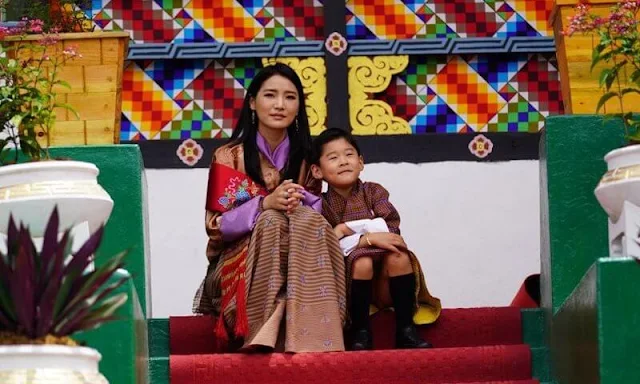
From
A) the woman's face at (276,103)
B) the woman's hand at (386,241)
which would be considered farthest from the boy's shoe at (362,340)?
the woman's face at (276,103)

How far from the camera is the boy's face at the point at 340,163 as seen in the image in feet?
25.8

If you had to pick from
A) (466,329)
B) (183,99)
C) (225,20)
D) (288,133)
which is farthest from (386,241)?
(225,20)

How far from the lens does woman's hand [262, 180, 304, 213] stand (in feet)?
24.7

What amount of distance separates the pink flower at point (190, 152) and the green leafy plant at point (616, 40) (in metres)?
2.69

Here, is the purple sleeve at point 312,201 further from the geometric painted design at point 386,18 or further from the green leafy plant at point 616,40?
the geometric painted design at point 386,18

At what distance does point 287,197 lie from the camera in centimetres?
755

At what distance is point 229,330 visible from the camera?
7547mm

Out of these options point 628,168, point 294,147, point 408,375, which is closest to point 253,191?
point 294,147

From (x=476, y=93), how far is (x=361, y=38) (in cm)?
62

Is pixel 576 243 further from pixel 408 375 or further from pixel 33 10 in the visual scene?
pixel 33 10

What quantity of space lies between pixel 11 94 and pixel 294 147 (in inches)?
50.9

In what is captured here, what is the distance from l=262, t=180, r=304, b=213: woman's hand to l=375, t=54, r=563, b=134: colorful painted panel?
217 cm

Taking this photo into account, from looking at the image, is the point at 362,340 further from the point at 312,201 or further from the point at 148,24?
the point at 148,24

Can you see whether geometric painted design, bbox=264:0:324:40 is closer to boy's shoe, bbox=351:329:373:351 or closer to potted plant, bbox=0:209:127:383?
boy's shoe, bbox=351:329:373:351
